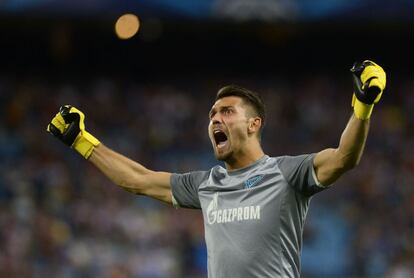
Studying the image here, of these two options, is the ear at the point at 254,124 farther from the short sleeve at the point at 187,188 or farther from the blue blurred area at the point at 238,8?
the blue blurred area at the point at 238,8

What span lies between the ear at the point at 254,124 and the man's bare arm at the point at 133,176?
1.94 feet

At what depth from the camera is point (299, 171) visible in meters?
4.01

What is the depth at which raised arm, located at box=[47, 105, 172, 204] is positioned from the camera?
4.78 metres

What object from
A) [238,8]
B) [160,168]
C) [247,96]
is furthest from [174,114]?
[247,96]

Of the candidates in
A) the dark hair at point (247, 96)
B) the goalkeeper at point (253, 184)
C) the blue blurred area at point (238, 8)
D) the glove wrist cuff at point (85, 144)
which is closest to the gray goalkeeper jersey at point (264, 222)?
the goalkeeper at point (253, 184)

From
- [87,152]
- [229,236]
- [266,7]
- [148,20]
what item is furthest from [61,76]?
[229,236]

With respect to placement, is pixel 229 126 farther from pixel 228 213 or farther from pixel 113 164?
pixel 113 164

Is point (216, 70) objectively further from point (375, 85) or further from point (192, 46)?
point (375, 85)

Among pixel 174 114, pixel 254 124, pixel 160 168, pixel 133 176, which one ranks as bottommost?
pixel 133 176

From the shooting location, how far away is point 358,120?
3.70 metres

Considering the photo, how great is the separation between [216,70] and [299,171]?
12.8 metres

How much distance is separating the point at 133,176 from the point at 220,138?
622 mm

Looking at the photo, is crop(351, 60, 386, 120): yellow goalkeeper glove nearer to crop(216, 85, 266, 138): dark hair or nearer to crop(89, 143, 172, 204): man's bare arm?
crop(216, 85, 266, 138): dark hair

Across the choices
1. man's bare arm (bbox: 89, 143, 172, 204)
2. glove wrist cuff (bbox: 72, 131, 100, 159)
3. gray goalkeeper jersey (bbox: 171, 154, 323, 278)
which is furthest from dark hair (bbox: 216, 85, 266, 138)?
glove wrist cuff (bbox: 72, 131, 100, 159)
